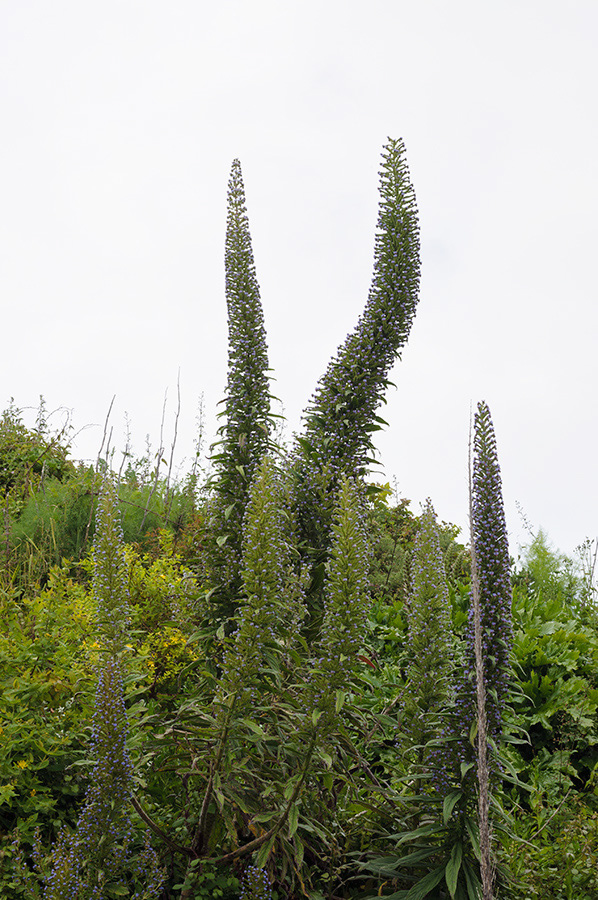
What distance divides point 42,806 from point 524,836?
111 inches

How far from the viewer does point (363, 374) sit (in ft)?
13.6

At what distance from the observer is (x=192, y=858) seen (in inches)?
140

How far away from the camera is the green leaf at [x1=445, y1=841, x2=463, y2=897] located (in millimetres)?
3139

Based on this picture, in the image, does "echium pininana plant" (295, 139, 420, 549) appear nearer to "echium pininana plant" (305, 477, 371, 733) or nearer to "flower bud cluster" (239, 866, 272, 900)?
"echium pininana plant" (305, 477, 371, 733)

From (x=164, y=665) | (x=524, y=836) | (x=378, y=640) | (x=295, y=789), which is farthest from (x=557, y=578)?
(x=295, y=789)

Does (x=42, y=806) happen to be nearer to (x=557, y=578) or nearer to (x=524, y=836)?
(x=524, y=836)

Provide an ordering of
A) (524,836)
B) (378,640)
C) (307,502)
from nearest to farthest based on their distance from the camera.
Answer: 1. (307,502)
2. (524,836)
3. (378,640)

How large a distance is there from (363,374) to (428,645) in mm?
1469

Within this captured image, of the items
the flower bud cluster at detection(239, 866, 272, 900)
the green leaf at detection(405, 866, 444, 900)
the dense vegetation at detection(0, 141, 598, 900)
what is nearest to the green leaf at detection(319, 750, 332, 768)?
the dense vegetation at detection(0, 141, 598, 900)

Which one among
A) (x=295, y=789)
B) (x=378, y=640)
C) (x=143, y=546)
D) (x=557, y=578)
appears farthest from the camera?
(x=557, y=578)

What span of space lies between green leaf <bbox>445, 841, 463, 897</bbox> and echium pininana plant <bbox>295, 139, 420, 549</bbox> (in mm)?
1556

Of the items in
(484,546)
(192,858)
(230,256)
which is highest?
(230,256)

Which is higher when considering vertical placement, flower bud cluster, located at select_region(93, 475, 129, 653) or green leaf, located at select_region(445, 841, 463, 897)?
flower bud cluster, located at select_region(93, 475, 129, 653)

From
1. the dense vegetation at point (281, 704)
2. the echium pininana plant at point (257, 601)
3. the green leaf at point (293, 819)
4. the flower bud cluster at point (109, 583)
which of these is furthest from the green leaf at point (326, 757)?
the flower bud cluster at point (109, 583)
